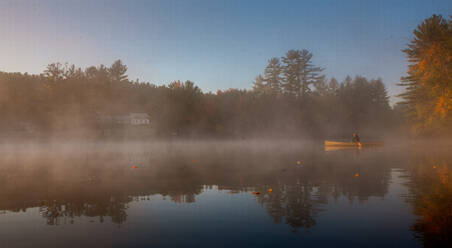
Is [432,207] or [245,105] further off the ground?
[245,105]

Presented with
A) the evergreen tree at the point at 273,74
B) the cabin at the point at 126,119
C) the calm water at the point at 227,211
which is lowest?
the calm water at the point at 227,211

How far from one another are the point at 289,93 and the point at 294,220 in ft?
356

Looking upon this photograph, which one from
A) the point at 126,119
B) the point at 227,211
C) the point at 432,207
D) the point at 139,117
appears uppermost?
the point at 139,117

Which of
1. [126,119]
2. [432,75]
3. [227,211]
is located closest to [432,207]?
[227,211]

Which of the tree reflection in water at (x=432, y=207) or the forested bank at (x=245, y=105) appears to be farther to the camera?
the forested bank at (x=245, y=105)

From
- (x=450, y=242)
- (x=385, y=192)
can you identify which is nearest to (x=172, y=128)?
(x=385, y=192)

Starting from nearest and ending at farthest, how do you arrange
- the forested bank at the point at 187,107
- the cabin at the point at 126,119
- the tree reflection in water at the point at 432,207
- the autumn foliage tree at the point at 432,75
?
1. the tree reflection in water at the point at 432,207
2. the autumn foliage tree at the point at 432,75
3. the forested bank at the point at 187,107
4. the cabin at the point at 126,119

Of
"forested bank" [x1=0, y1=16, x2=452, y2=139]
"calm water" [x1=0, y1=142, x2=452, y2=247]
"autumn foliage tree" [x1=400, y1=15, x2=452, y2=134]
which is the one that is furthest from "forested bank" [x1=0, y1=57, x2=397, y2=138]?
"calm water" [x1=0, y1=142, x2=452, y2=247]

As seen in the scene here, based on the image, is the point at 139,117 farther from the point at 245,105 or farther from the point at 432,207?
the point at 432,207

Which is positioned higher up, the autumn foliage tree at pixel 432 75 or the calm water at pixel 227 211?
the autumn foliage tree at pixel 432 75

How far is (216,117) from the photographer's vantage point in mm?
94062

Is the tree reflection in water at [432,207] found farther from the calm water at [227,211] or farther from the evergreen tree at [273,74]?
the evergreen tree at [273,74]

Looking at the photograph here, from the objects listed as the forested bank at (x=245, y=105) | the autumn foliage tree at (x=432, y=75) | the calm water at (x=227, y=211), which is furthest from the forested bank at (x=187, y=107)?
the calm water at (x=227, y=211)

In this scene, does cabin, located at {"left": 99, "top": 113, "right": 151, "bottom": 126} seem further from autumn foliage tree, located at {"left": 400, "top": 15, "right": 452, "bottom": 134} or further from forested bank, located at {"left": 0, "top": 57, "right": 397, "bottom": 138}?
autumn foliage tree, located at {"left": 400, "top": 15, "right": 452, "bottom": 134}
